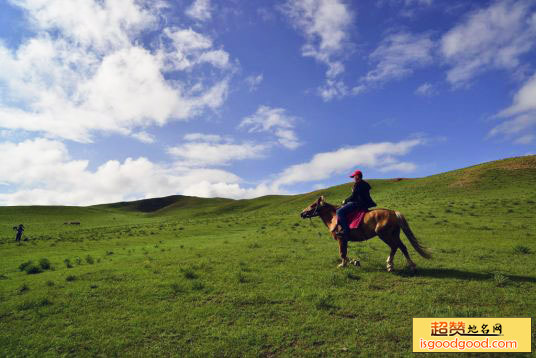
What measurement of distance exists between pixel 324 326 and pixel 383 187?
70963 millimetres

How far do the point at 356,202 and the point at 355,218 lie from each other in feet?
2.19

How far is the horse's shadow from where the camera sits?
1025 cm

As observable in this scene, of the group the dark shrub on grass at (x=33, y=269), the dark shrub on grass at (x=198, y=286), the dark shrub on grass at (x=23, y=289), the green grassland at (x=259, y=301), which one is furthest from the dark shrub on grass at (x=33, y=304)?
the dark shrub on grass at (x=33, y=269)

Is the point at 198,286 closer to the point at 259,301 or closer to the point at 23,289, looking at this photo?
the point at 259,301

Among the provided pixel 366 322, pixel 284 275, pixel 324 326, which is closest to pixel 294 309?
pixel 324 326

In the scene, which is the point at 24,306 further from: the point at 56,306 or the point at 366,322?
the point at 366,322

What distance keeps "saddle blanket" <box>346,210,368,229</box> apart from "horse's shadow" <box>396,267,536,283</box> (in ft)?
7.66

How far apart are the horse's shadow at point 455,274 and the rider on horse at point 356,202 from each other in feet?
8.49

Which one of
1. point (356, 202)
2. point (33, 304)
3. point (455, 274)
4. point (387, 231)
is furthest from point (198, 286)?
point (455, 274)

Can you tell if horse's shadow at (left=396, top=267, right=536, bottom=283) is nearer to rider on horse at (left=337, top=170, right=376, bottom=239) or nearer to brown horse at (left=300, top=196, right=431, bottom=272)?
brown horse at (left=300, top=196, right=431, bottom=272)

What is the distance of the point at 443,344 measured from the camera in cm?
657

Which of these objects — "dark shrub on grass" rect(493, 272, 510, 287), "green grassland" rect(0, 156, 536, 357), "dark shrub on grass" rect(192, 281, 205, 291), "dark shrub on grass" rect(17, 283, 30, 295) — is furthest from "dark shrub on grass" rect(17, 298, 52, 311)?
"dark shrub on grass" rect(493, 272, 510, 287)

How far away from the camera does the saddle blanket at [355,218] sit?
39.5ft

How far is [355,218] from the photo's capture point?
40.1 feet
